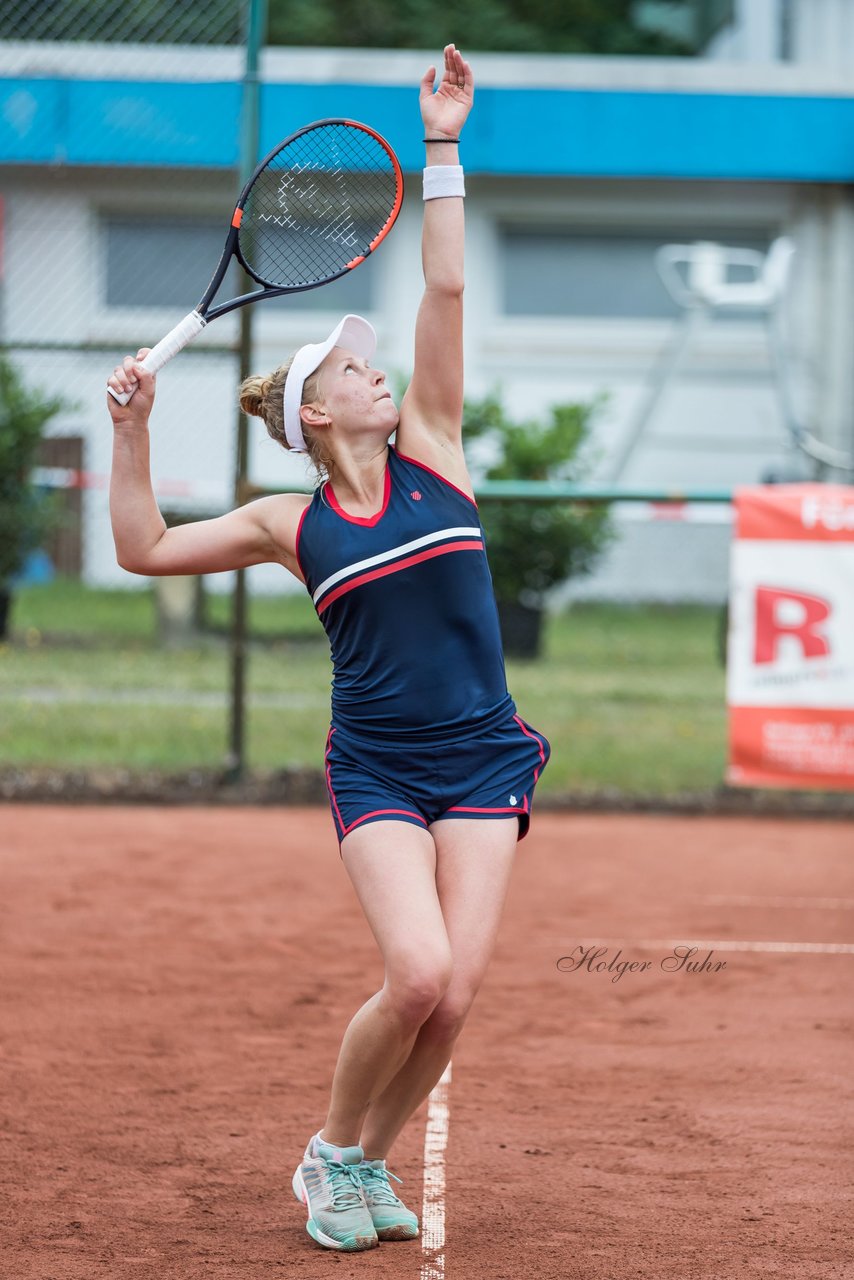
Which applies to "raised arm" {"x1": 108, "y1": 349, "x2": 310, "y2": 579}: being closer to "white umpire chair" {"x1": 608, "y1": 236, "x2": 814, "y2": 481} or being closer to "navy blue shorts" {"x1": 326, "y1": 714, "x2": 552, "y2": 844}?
"navy blue shorts" {"x1": 326, "y1": 714, "x2": 552, "y2": 844}

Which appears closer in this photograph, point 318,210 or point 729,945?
point 318,210

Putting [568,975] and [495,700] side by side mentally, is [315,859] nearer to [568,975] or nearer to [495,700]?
[568,975]

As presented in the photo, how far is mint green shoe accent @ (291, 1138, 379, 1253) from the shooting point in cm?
351

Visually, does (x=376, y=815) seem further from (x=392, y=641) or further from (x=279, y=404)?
(x=279, y=404)

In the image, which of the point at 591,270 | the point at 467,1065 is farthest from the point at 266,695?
the point at 591,270

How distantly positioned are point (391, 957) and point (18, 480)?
980 cm

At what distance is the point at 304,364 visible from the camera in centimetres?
365

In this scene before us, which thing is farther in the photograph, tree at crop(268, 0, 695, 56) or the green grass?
tree at crop(268, 0, 695, 56)

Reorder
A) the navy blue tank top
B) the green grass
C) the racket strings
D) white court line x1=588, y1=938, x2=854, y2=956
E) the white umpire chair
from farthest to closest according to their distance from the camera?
the white umpire chair
the green grass
white court line x1=588, y1=938, x2=854, y2=956
the racket strings
the navy blue tank top

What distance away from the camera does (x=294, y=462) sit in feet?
52.6

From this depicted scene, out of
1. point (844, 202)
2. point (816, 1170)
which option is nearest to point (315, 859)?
point (816, 1170)

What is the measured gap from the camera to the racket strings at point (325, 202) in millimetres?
4324

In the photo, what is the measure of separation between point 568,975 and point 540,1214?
83.7 inches

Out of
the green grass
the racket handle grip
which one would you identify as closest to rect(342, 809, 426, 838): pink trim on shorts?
the racket handle grip
